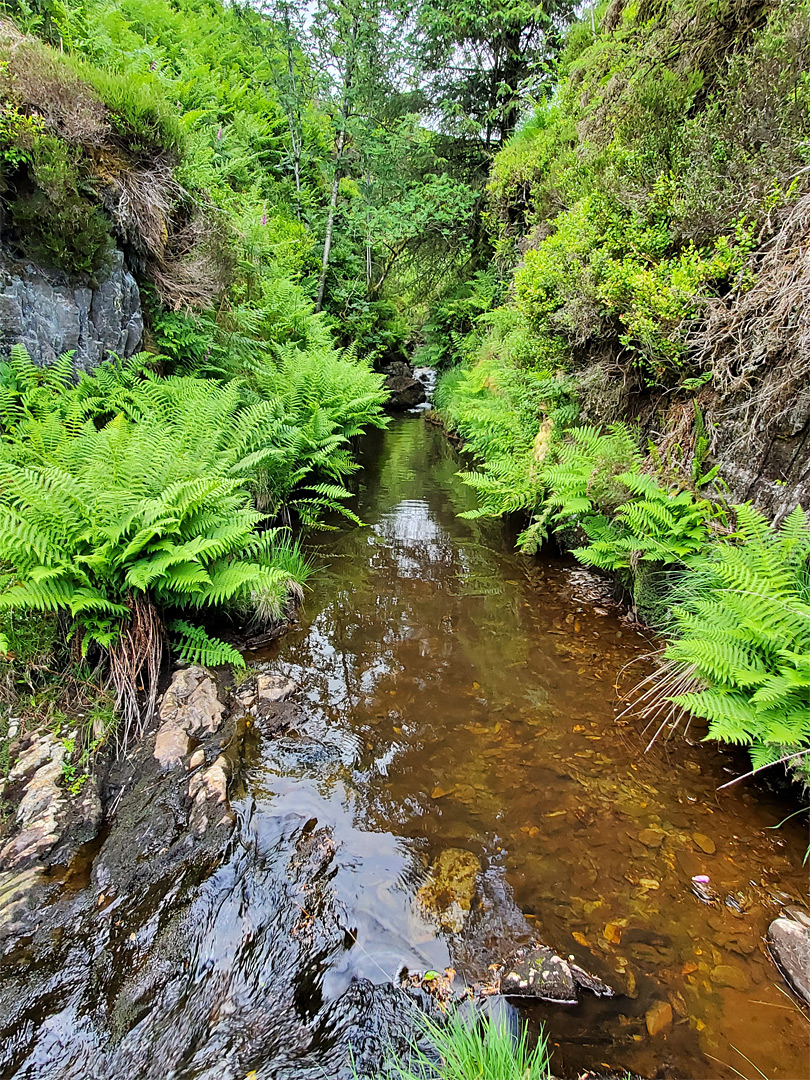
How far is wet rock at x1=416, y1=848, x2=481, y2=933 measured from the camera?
214cm

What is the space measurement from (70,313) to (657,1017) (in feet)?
19.6

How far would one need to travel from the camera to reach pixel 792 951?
1886 mm

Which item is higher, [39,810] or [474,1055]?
[474,1055]

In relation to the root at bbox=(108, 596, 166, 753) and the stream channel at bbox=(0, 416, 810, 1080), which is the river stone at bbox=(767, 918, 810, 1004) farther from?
the root at bbox=(108, 596, 166, 753)

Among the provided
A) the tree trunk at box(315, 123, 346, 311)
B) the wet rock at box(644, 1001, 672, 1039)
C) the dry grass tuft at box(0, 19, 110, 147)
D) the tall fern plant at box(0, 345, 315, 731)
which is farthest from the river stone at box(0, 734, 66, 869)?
the tree trunk at box(315, 123, 346, 311)

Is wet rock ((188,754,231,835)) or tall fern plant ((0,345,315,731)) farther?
tall fern plant ((0,345,315,731))

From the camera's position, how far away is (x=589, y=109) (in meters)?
6.40

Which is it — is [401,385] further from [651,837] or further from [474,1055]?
[474,1055]

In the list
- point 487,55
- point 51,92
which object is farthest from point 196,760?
point 487,55

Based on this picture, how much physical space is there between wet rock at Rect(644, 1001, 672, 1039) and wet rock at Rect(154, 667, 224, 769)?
96.6 inches

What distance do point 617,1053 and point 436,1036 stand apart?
0.65 meters

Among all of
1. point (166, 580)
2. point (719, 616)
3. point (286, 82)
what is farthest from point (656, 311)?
point (286, 82)

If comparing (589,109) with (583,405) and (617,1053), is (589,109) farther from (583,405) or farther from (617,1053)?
(617,1053)

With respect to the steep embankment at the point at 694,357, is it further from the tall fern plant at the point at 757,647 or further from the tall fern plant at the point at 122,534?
the tall fern plant at the point at 122,534
